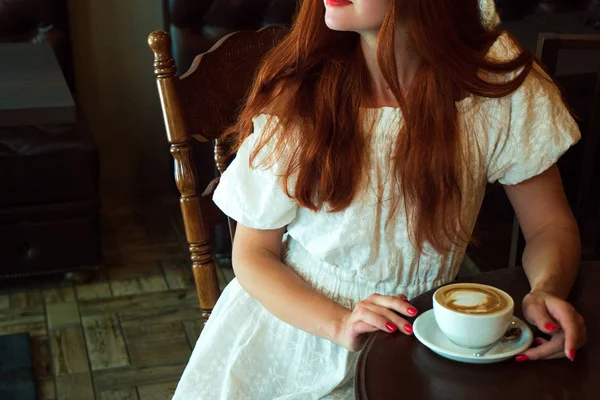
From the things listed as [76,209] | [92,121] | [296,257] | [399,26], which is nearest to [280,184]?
[296,257]

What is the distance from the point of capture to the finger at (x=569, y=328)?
846 mm

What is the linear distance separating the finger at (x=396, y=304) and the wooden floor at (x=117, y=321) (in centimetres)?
127

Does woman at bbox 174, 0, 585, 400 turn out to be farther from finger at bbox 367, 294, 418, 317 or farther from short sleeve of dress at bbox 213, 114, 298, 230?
finger at bbox 367, 294, 418, 317

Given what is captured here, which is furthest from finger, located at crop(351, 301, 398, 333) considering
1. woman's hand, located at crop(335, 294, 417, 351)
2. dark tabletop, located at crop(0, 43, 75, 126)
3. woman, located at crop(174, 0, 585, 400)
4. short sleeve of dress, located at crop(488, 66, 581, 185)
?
dark tabletop, located at crop(0, 43, 75, 126)

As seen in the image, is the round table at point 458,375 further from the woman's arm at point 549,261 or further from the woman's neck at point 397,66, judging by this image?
the woman's neck at point 397,66

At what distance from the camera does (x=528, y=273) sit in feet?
3.45

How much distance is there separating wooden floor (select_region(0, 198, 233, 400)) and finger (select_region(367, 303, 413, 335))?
1.27 metres

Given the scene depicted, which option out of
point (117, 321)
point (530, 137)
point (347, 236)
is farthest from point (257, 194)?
point (117, 321)

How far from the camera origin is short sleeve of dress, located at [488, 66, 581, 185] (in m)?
1.13

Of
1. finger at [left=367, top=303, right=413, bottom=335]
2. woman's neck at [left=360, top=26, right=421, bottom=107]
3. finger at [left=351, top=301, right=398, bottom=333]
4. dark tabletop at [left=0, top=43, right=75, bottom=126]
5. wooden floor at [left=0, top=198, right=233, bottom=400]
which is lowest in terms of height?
wooden floor at [left=0, top=198, right=233, bottom=400]

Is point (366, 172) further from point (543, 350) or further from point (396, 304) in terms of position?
point (543, 350)

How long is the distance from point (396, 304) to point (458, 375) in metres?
0.12

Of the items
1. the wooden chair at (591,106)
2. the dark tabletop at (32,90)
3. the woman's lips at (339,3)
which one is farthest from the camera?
the dark tabletop at (32,90)

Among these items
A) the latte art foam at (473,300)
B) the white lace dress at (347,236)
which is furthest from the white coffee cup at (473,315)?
the white lace dress at (347,236)
